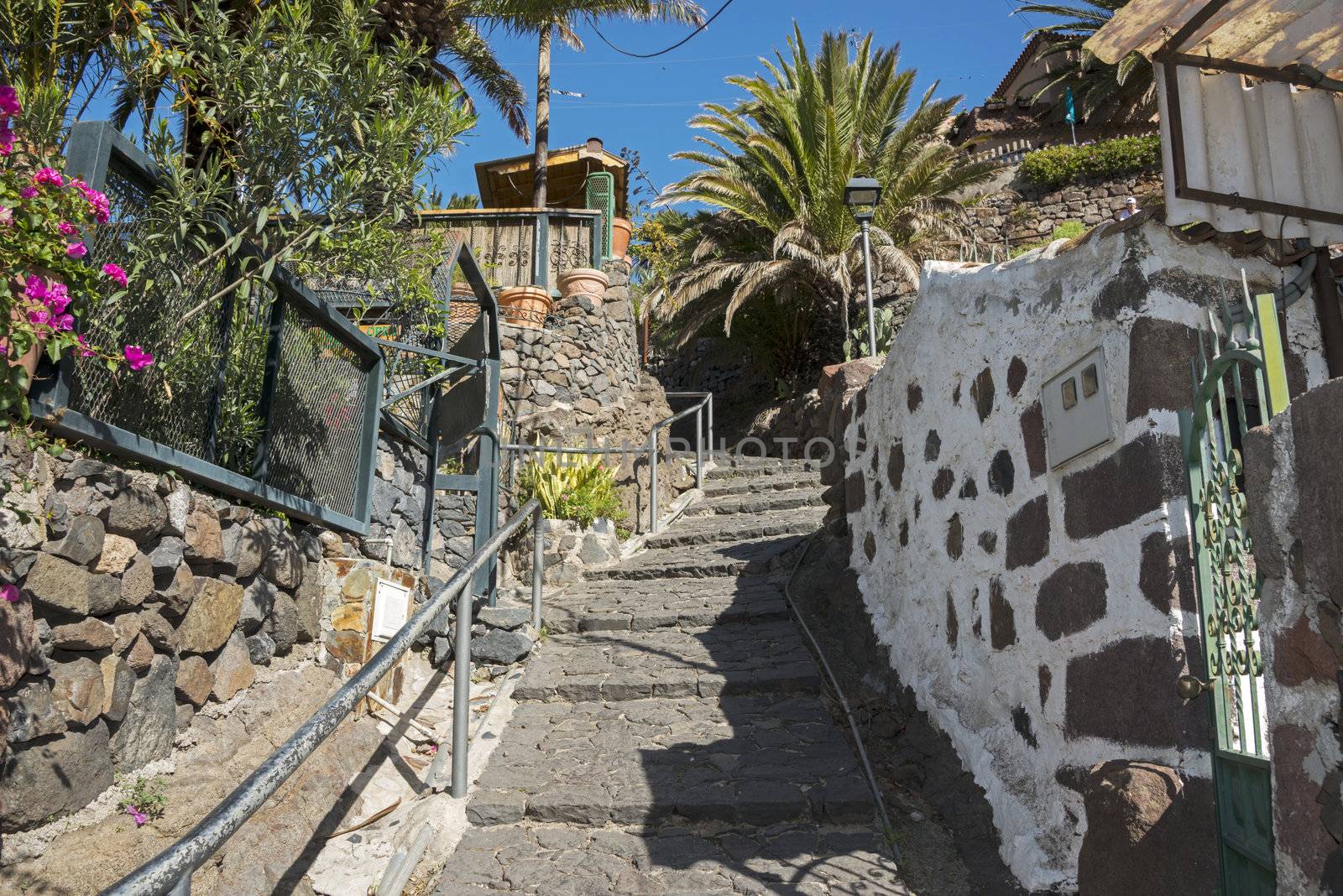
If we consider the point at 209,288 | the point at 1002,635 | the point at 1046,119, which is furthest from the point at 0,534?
the point at 1046,119

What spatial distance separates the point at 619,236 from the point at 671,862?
1264 centimetres

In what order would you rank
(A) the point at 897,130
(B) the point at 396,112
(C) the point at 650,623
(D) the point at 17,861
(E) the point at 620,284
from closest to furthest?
1. (D) the point at 17,861
2. (B) the point at 396,112
3. (C) the point at 650,623
4. (E) the point at 620,284
5. (A) the point at 897,130

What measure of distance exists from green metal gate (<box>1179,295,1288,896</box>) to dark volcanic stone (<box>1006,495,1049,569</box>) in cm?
99

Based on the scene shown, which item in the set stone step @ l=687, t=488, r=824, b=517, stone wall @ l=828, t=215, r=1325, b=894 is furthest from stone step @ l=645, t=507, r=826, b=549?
stone wall @ l=828, t=215, r=1325, b=894

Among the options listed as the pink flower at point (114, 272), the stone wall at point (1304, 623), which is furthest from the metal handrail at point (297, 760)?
the stone wall at point (1304, 623)

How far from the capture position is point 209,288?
3.71m

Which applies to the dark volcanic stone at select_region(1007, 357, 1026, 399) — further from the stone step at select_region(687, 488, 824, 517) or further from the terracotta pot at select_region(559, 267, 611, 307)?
the terracotta pot at select_region(559, 267, 611, 307)

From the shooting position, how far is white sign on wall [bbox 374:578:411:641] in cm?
468

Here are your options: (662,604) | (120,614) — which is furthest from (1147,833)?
(662,604)

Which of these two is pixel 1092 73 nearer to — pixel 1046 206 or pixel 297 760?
pixel 1046 206

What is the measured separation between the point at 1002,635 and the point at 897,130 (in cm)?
1321

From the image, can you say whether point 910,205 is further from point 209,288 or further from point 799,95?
point 209,288

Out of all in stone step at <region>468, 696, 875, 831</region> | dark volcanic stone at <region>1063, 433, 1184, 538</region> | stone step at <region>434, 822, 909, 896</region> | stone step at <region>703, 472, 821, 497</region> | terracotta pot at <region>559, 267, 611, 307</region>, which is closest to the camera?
dark volcanic stone at <region>1063, 433, 1184, 538</region>

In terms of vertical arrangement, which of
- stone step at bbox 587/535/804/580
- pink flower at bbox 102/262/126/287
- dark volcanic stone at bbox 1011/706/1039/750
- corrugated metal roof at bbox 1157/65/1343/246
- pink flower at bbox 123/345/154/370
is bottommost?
dark volcanic stone at bbox 1011/706/1039/750
